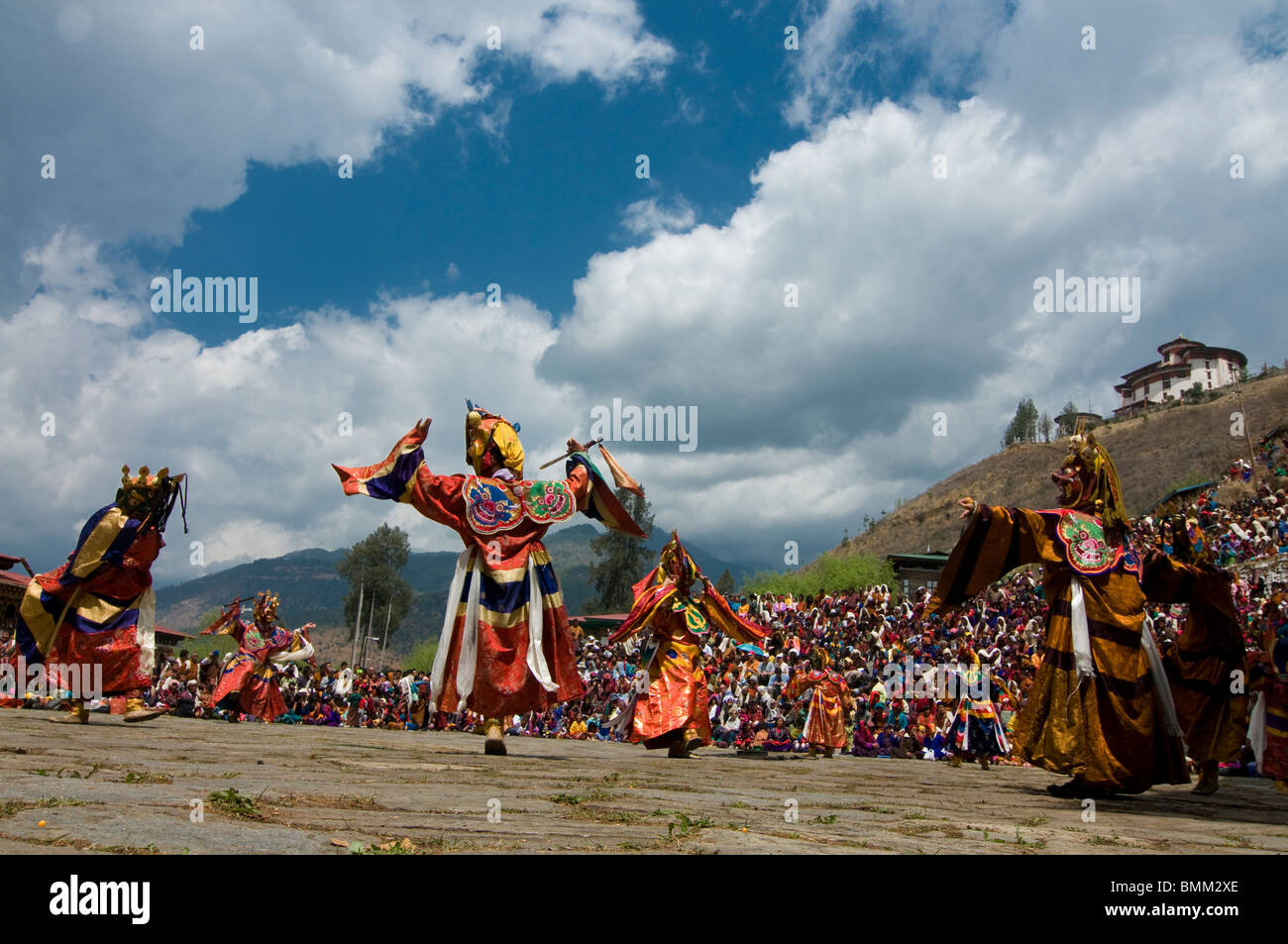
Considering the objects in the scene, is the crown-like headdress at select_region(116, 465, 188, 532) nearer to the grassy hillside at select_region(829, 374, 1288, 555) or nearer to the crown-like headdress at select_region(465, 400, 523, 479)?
the crown-like headdress at select_region(465, 400, 523, 479)

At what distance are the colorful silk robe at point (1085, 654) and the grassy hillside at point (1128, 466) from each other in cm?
4490

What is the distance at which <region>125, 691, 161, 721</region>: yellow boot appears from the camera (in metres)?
9.14

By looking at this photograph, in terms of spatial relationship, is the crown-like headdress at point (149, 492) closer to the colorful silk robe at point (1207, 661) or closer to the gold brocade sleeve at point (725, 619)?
the gold brocade sleeve at point (725, 619)

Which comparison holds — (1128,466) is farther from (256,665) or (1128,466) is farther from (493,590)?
(493,590)

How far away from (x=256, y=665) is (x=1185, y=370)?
9231 centimetres

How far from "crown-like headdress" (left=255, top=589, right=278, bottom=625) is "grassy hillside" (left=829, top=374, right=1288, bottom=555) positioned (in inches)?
1764

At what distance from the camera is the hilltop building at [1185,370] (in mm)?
83062

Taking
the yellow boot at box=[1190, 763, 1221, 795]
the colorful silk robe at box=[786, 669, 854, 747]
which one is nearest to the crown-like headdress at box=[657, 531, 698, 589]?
the colorful silk robe at box=[786, 669, 854, 747]

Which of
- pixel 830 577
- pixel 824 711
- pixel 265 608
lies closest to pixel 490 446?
pixel 824 711

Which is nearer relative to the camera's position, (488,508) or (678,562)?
(488,508)

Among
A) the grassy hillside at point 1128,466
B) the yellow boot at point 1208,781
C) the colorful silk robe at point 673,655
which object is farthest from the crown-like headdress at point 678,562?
the grassy hillside at point 1128,466

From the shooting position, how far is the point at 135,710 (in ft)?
30.3
